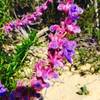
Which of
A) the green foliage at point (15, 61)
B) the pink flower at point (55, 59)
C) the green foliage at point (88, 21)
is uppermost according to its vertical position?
the pink flower at point (55, 59)

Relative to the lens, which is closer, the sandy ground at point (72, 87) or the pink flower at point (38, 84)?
the pink flower at point (38, 84)

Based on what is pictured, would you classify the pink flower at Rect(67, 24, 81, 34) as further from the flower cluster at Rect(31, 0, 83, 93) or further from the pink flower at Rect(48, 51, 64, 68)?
the pink flower at Rect(48, 51, 64, 68)

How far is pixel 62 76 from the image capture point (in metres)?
3.77

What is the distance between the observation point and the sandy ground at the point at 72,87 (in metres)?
3.42

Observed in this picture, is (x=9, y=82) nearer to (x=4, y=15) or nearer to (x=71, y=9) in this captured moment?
(x=4, y=15)

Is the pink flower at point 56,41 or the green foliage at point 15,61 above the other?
the pink flower at point 56,41

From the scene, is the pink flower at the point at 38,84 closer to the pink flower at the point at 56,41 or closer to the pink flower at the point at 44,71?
the pink flower at the point at 44,71

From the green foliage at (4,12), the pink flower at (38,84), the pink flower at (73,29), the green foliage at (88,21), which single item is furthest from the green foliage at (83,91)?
the pink flower at (73,29)

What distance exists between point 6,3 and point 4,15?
0.26 meters

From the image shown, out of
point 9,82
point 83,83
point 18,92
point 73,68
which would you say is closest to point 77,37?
point 73,68

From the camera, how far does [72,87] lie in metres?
3.59

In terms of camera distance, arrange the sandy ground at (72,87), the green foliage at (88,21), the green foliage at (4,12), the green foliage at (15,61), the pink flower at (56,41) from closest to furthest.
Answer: the pink flower at (56,41) → the green foliage at (15,61) → the sandy ground at (72,87) → the green foliage at (4,12) → the green foliage at (88,21)

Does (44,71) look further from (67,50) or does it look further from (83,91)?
(83,91)

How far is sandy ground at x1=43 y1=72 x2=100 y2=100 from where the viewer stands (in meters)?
3.42
